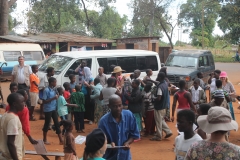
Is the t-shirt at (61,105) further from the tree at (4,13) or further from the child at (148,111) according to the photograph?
the tree at (4,13)

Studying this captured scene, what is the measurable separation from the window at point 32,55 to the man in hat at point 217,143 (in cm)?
1743

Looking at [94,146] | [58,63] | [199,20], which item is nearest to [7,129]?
[94,146]

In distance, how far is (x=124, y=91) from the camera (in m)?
8.49

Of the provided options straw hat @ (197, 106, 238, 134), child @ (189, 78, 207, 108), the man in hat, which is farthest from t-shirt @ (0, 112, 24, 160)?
A: child @ (189, 78, 207, 108)

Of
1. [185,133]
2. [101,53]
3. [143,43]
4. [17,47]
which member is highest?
[143,43]

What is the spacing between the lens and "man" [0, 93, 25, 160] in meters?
4.18

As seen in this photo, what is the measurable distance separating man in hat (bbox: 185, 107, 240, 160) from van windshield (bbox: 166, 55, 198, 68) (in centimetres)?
1363

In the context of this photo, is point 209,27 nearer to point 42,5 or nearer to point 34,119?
point 42,5

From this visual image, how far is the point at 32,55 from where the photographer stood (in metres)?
19.8

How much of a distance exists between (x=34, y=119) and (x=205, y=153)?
27.0ft

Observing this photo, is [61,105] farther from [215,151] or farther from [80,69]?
[215,151]

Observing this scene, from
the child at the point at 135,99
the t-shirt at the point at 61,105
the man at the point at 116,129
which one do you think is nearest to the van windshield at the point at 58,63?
the t-shirt at the point at 61,105

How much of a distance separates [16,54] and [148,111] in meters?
12.4

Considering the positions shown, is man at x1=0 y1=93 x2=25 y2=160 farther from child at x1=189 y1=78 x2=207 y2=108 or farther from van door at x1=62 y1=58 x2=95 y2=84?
van door at x1=62 y1=58 x2=95 y2=84
